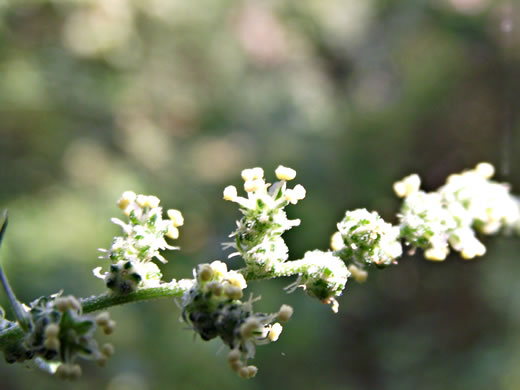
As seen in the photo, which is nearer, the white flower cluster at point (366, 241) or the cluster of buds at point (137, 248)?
the cluster of buds at point (137, 248)

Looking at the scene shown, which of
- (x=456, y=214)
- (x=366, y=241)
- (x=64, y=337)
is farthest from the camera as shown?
(x=456, y=214)

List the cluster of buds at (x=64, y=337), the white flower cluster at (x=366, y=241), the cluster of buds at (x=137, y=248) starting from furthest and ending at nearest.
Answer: the white flower cluster at (x=366, y=241)
the cluster of buds at (x=137, y=248)
the cluster of buds at (x=64, y=337)

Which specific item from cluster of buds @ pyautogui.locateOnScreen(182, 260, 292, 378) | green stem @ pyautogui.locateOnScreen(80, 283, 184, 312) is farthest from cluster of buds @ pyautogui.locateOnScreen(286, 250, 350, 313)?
green stem @ pyautogui.locateOnScreen(80, 283, 184, 312)

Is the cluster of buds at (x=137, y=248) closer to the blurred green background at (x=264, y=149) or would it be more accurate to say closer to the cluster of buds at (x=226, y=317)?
the cluster of buds at (x=226, y=317)

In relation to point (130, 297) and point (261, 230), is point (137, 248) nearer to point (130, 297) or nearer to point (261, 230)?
point (130, 297)

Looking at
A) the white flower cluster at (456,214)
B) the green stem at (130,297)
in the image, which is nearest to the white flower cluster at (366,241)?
the white flower cluster at (456,214)

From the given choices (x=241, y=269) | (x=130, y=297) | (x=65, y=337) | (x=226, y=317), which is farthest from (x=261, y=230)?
(x=65, y=337)

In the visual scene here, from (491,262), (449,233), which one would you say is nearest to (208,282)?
(449,233)

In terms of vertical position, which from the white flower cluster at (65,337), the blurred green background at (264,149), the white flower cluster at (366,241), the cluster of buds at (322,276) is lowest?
the white flower cluster at (65,337)

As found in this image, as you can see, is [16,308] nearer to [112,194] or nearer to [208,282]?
[208,282]
